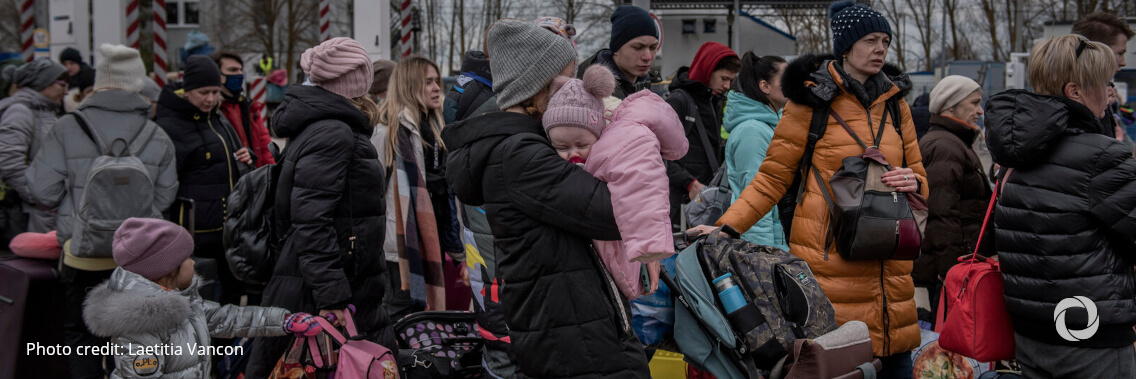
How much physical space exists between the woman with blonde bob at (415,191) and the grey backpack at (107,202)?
1.38 metres

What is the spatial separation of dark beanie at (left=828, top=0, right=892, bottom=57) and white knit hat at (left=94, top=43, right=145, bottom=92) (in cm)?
412

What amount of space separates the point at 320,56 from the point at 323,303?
3.72 ft

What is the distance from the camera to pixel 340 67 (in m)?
4.24

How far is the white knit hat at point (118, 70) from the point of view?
5.54 meters

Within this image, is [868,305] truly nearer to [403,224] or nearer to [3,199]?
[403,224]

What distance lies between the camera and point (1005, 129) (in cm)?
369

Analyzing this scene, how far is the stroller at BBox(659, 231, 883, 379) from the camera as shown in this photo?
10.5 ft

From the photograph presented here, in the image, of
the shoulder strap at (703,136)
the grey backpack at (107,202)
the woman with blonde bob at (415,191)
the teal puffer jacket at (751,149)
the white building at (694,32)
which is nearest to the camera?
the teal puffer jacket at (751,149)

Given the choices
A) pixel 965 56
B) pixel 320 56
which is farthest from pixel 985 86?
pixel 320 56

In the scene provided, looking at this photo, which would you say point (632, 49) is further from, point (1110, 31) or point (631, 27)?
point (1110, 31)

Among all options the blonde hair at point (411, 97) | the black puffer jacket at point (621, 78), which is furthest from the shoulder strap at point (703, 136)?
the blonde hair at point (411, 97)

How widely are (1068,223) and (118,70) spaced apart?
5.11 meters

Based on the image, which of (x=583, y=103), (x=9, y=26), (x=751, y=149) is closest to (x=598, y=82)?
(x=583, y=103)

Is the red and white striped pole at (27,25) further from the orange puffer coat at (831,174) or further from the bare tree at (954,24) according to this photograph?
the bare tree at (954,24)
